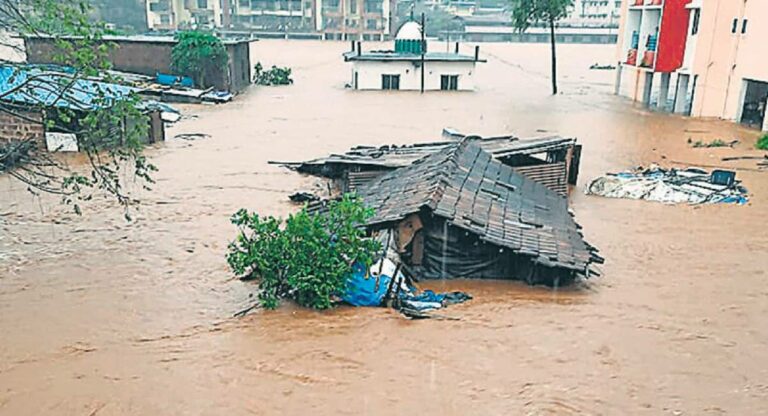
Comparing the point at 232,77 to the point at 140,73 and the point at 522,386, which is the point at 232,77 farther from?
the point at 522,386

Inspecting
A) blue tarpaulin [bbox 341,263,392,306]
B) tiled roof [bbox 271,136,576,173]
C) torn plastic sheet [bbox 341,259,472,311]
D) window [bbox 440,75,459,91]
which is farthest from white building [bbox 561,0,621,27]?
blue tarpaulin [bbox 341,263,392,306]

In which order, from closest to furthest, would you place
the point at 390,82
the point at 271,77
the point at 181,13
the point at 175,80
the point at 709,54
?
1. the point at 709,54
2. the point at 175,80
3. the point at 390,82
4. the point at 271,77
5. the point at 181,13

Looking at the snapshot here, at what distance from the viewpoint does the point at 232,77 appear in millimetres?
40875

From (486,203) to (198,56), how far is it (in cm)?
2942

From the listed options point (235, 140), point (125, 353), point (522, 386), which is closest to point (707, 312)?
point (522, 386)

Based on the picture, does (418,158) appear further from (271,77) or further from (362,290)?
(271,77)

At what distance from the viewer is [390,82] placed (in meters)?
45.6

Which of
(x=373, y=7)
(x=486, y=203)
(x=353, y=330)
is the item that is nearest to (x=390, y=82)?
(x=486, y=203)

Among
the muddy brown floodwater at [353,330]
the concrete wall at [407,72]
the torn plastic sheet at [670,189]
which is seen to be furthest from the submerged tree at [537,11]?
the muddy brown floodwater at [353,330]

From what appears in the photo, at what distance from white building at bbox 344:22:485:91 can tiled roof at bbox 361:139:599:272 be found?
29769 mm

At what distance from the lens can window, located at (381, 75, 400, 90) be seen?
149 feet

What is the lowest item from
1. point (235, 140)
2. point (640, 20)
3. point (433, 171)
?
point (235, 140)

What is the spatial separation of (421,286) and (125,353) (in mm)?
4909

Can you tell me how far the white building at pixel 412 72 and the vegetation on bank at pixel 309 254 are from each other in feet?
116
